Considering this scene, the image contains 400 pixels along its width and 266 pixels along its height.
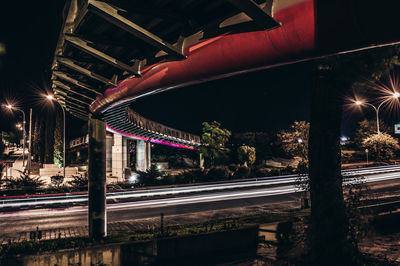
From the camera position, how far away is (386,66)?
19.9ft

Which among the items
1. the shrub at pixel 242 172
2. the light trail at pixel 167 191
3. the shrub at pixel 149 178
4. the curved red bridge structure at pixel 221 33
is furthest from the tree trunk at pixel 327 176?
the shrub at pixel 242 172

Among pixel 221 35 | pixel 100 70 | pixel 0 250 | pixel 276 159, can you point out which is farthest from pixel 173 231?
pixel 276 159

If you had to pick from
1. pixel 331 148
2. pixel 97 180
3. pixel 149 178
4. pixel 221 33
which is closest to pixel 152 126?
pixel 149 178

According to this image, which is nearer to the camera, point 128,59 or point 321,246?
point 128,59

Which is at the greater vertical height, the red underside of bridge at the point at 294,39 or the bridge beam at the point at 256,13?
the bridge beam at the point at 256,13

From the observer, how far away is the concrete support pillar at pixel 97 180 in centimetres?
971

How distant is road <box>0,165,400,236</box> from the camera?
1448 cm

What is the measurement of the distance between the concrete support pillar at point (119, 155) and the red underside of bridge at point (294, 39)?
3533 cm

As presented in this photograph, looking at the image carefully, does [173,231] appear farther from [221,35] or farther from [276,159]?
[276,159]

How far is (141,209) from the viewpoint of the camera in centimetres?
1775

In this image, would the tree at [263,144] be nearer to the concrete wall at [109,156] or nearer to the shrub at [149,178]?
the concrete wall at [109,156]

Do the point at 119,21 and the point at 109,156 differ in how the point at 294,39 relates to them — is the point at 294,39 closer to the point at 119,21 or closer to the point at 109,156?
the point at 119,21

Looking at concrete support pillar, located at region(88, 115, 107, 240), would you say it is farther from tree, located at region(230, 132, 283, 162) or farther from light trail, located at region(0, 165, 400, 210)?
tree, located at region(230, 132, 283, 162)

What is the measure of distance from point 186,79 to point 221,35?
1.03 m
